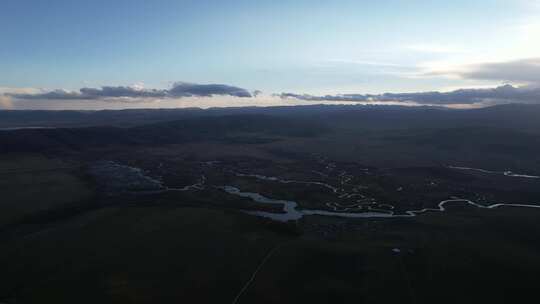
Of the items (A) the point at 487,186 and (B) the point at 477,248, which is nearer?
(B) the point at 477,248

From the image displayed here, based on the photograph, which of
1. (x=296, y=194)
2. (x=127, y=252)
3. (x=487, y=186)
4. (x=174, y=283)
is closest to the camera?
(x=174, y=283)

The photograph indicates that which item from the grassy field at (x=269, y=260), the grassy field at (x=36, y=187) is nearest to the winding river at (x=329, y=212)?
the grassy field at (x=269, y=260)

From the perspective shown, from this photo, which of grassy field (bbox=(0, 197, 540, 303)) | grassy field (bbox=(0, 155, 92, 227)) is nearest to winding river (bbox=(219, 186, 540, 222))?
grassy field (bbox=(0, 197, 540, 303))

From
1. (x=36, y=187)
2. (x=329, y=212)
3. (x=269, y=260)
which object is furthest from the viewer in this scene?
(x=36, y=187)

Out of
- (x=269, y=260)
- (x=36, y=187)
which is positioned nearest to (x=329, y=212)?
(x=269, y=260)

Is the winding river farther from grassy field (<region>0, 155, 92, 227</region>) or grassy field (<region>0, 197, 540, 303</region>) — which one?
grassy field (<region>0, 155, 92, 227</region>)

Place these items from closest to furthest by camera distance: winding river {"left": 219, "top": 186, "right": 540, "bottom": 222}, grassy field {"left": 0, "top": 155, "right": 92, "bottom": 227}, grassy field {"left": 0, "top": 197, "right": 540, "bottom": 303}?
grassy field {"left": 0, "top": 197, "right": 540, "bottom": 303} → winding river {"left": 219, "top": 186, "right": 540, "bottom": 222} → grassy field {"left": 0, "top": 155, "right": 92, "bottom": 227}

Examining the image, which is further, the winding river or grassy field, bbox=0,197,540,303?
the winding river

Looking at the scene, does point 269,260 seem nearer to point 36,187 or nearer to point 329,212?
point 329,212

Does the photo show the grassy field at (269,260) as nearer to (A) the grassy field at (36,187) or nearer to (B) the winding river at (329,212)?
(B) the winding river at (329,212)

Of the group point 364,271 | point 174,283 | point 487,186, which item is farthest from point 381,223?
point 487,186

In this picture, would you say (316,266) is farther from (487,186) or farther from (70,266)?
(487,186)
